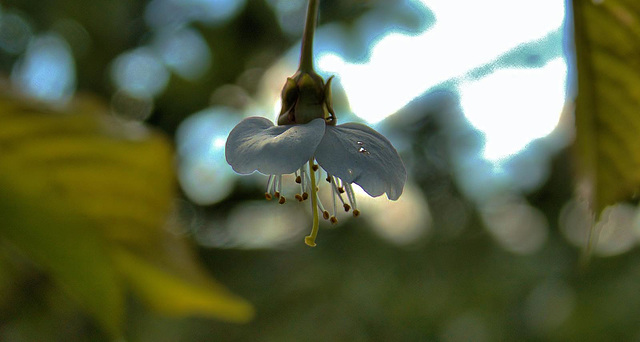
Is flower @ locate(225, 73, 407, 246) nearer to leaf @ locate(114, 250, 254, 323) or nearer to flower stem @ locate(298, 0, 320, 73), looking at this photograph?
flower stem @ locate(298, 0, 320, 73)

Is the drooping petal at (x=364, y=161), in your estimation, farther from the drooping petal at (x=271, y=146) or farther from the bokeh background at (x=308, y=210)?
the bokeh background at (x=308, y=210)

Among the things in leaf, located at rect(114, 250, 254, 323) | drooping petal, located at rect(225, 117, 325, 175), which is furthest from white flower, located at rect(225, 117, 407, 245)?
leaf, located at rect(114, 250, 254, 323)

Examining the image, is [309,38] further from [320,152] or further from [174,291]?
[174,291]

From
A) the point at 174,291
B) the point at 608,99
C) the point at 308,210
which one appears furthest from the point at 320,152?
the point at 308,210

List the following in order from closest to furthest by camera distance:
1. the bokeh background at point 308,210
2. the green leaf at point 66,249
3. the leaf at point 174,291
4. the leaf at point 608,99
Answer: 1. the leaf at point 608,99
2. the green leaf at point 66,249
3. the leaf at point 174,291
4. the bokeh background at point 308,210

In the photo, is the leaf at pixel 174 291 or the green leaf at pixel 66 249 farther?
the leaf at pixel 174 291

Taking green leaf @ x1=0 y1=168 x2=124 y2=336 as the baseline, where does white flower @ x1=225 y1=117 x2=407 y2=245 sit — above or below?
above

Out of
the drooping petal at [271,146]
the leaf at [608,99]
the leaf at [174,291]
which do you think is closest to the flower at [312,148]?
the drooping petal at [271,146]
